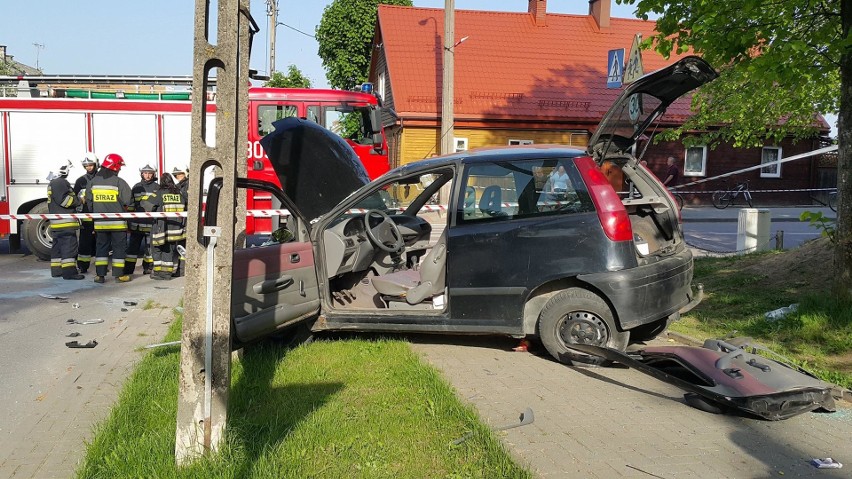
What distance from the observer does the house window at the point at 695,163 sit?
26.2 metres

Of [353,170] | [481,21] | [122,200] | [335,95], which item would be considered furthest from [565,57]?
[353,170]

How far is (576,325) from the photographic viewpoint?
18.2 ft

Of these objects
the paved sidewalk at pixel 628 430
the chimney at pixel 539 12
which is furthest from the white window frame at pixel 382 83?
the paved sidewalk at pixel 628 430

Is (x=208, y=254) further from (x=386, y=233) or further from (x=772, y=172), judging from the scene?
(x=772, y=172)

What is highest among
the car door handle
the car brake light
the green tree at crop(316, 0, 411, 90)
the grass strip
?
the green tree at crop(316, 0, 411, 90)

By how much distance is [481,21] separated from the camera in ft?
94.2

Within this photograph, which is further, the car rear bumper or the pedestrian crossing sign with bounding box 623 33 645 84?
the pedestrian crossing sign with bounding box 623 33 645 84

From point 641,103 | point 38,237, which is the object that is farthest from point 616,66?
point 38,237

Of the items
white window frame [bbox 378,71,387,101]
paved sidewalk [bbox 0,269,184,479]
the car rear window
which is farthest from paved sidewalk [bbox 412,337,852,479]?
white window frame [bbox 378,71,387,101]

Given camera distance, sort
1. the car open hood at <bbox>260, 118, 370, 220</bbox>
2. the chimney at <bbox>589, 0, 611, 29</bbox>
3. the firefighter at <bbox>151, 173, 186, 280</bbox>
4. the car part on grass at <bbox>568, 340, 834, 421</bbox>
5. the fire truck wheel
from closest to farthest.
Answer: the car part on grass at <bbox>568, 340, 834, 421</bbox> < the car open hood at <bbox>260, 118, 370, 220</bbox> < the firefighter at <bbox>151, 173, 186, 280</bbox> < the fire truck wheel < the chimney at <bbox>589, 0, 611, 29</bbox>

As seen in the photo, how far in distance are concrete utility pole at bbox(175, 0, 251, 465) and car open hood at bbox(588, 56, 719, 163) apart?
10.3 feet

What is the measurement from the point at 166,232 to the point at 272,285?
245 inches

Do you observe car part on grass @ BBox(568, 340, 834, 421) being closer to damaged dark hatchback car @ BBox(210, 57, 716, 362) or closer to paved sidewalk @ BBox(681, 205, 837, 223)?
damaged dark hatchback car @ BBox(210, 57, 716, 362)

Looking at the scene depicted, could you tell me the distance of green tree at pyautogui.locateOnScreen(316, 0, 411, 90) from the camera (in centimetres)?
3256
